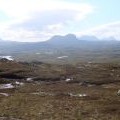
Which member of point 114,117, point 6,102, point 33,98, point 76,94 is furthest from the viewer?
point 76,94

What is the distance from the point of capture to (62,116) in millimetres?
39469

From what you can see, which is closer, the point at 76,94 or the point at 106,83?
the point at 76,94

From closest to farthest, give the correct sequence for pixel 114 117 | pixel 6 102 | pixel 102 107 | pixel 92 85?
pixel 114 117 < pixel 102 107 < pixel 6 102 < pixel 92 85

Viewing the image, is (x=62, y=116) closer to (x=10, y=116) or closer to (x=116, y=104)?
(x=10, y=116)

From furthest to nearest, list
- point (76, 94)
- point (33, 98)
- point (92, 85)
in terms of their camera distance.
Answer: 1. point (92, 85)
2. point (76, 94)
3. point (33, 98)

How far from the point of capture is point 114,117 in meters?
38.7

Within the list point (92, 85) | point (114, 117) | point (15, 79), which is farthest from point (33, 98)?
point (15, 79)

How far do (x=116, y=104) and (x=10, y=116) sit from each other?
15.0 metres

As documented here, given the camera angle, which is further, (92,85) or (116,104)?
(92,85)

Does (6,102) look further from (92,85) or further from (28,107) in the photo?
(92,85)

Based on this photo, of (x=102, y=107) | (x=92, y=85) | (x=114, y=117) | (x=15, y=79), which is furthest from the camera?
(x=15, y=79)

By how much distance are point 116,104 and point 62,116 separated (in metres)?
10.7

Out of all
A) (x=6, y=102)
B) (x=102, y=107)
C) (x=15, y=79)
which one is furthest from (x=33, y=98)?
(x=15, y=79)

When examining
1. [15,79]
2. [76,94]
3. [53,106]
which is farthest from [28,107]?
[15,79]
